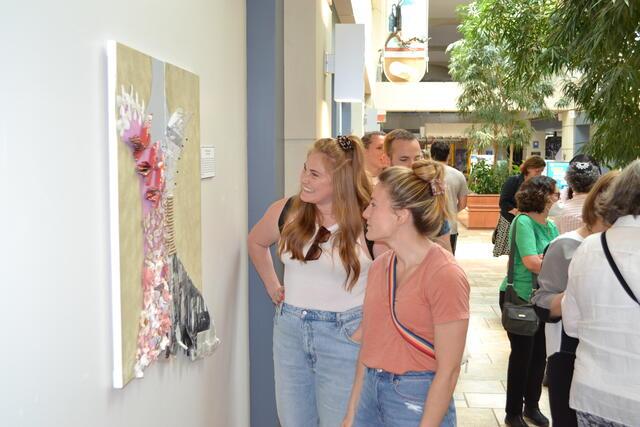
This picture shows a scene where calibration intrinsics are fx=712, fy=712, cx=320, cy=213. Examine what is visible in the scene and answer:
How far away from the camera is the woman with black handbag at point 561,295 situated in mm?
2756

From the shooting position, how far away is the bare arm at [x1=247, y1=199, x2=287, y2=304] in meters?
3.24

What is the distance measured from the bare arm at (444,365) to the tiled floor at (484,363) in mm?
2894

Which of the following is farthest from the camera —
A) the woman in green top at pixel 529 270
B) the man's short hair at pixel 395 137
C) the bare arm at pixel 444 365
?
the woman in green top at pixel 529 270

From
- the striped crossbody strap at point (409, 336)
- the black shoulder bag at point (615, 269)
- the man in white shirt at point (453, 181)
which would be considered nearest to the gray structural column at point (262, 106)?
the striped crossbody strap at point (409, 336)

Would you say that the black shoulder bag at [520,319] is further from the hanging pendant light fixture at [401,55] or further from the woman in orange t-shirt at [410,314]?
the hanging pendant light fixture at [401,55]

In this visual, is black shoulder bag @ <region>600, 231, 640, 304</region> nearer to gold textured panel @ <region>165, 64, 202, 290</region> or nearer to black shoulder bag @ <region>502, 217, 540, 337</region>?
gold textured panel @ <region>165, 64, 202, 290</region>

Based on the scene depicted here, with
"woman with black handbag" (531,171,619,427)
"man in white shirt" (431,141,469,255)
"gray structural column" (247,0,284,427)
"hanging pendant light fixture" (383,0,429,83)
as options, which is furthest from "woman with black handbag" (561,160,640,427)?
"hanging pendant light fixture" (383,0,429,83)

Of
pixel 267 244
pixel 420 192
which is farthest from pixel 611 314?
pixel 267 244

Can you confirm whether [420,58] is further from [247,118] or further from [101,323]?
[101,323]

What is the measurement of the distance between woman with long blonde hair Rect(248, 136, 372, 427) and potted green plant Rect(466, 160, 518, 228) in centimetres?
1505

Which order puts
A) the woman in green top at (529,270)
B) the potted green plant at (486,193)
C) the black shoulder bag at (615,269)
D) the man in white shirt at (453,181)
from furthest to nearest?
1. the potted green plant at (486,193)
2. the man in white shirt at (453,181)
3. the woman in green top at (529,270)
4. the black shoulder bag at (615,269)

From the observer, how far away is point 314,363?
2.89 m

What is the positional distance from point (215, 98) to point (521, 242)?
2.37 meters

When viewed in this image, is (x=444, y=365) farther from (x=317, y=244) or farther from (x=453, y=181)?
(x=453, y=181)
